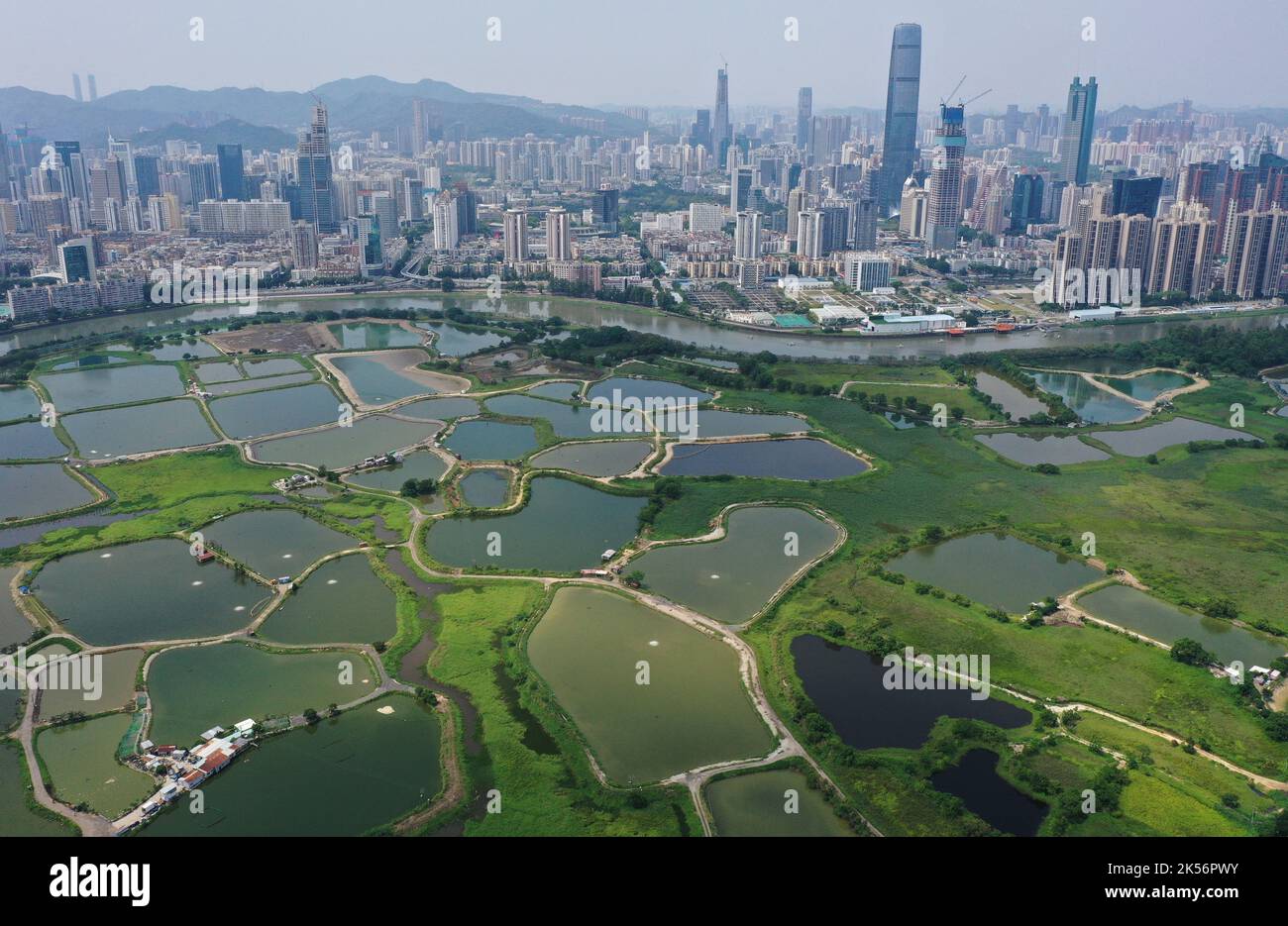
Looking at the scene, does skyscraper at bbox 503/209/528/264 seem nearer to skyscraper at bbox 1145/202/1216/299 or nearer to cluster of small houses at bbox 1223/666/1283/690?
skyscraper at bbox 1145/202/1216/299

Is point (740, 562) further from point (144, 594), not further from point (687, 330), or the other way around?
point (687, 330)

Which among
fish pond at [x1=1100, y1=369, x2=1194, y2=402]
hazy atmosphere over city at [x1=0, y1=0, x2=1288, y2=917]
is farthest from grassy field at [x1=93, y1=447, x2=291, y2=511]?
fish pond at [x1=1100, y1=369, x2=1194, y2=402]

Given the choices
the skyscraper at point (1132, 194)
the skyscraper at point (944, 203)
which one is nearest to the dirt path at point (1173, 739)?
the skyscraper at point (1132, 194)

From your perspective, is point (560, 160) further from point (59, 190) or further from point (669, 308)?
point (669, 308)

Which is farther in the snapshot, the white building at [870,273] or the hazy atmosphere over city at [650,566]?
the white building at [870,273]

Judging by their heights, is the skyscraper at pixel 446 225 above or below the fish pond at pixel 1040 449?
above

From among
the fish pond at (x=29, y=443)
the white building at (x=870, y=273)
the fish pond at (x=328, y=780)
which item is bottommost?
the fish pond at (x=328, y=780)

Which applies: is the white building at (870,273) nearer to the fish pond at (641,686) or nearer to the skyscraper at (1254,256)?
the skyscraper at (1254,256)
